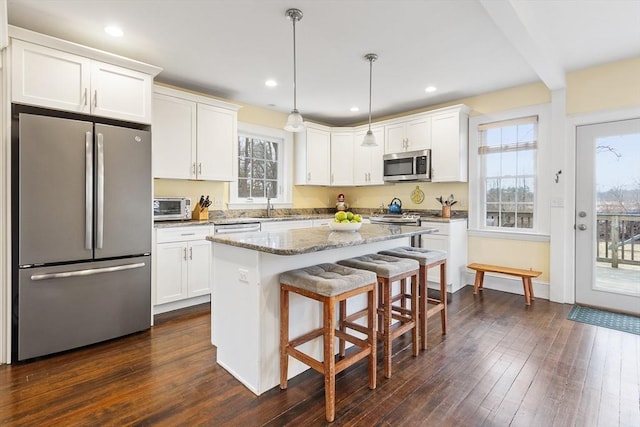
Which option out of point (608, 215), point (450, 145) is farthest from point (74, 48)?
point (608, 215)

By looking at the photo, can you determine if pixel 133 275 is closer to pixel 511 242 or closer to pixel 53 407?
pixel 53 407

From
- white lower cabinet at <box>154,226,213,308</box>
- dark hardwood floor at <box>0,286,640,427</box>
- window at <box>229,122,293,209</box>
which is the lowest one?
dark hardwood floor at <box>0,286,640,427</box>

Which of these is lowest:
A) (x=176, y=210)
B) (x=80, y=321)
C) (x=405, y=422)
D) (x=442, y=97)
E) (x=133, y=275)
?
(x=405, y=422)

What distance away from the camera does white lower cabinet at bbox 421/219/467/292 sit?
166 inches

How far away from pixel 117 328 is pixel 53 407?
3.12 ft

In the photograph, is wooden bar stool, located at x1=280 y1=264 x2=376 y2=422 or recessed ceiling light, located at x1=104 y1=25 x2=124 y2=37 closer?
wooden bar stool, located at x1=280 y1=264 x2=376 y2=422

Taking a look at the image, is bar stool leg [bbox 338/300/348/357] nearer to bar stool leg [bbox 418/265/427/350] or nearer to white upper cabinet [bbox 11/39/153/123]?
bar stool leg [bbox 418/265/427/350]

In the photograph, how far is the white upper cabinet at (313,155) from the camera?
17.4 ft

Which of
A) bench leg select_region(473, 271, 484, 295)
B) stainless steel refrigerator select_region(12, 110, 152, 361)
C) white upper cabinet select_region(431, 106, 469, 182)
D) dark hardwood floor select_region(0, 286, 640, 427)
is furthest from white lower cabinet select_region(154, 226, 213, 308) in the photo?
bench leg select_region(473, 271, 484, 295)

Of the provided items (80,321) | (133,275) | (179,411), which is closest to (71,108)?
(133,275)

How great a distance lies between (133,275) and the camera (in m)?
2.93

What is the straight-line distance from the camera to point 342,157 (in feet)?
18.4

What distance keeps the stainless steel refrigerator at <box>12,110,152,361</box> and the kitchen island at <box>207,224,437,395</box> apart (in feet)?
3.23

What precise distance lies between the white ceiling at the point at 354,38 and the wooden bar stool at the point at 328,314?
1920 mm
